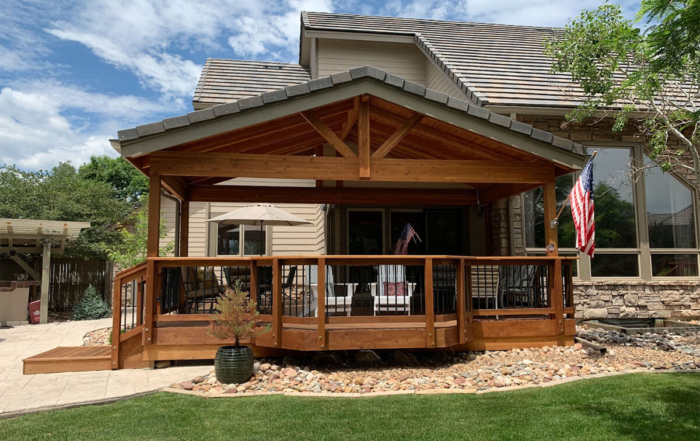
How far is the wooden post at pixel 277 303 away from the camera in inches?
241

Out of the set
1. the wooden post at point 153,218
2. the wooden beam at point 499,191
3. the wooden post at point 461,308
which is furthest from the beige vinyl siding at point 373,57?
the wooden post at point 461,308

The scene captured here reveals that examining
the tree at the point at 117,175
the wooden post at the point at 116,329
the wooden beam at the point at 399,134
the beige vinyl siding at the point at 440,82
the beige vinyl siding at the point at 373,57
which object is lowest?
the wooden post at the point at 116,329

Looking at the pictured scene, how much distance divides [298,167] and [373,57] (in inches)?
299

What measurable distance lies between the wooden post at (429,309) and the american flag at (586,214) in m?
1.95

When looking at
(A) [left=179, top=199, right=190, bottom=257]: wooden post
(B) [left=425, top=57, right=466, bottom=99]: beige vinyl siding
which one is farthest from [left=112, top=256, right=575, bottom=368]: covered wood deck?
(B) [left=425, top=57, right=466, bottom=99]: beige vinyl siding

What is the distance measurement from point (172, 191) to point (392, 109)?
348 centimetres

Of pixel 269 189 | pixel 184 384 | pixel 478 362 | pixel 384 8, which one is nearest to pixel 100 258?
pixel 269 189

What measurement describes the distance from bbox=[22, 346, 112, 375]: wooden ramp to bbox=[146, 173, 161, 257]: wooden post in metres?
1.37

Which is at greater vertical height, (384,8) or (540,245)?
(384,8)

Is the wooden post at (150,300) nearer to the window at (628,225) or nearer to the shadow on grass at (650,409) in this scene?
the shadow on grass at (650,409)

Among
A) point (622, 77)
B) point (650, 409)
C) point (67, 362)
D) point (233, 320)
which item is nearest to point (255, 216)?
point (233, 320)

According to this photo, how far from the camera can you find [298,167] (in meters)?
6.51

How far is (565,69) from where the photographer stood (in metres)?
9.09

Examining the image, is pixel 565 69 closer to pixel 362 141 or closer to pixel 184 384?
pixel 362 141
